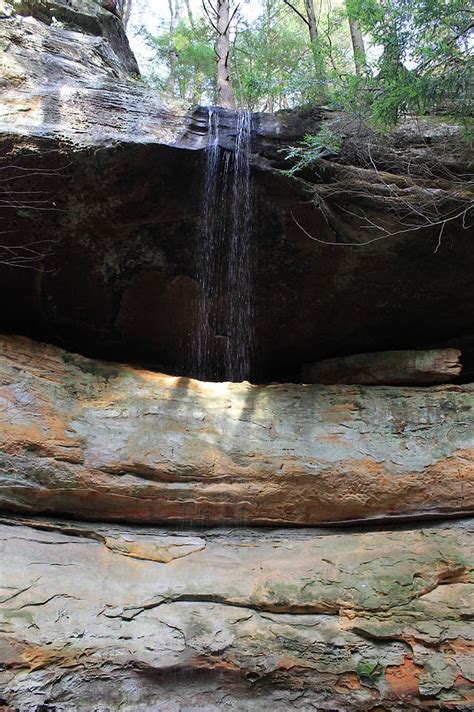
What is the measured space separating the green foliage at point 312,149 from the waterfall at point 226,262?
1.56ft

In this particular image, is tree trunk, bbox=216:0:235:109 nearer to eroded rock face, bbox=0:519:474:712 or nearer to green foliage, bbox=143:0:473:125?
green foliage, bbox=143:0:473:125

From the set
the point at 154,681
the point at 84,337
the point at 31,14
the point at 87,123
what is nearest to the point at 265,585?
the point at 154,681

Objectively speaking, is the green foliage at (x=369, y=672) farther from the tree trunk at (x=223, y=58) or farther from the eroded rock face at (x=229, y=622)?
the tree trunk at (x=223, y=58)

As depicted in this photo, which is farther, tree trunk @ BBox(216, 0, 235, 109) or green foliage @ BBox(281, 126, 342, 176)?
tree trunk @ BBox(216, 0, 235, 109)

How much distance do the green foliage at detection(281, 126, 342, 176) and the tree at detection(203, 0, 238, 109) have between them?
375cm

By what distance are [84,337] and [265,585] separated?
3534mm

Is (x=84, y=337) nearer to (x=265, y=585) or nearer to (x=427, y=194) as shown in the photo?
(x=265, y=585)

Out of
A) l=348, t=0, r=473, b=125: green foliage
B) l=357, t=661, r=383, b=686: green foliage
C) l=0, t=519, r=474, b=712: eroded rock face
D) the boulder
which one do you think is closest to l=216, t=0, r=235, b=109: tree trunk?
l=348, t=0, r=473, b=125: green foliage

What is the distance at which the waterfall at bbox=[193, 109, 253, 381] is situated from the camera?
5.44m

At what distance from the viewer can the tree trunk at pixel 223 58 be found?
349 inches

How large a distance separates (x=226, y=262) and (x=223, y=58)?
5.47 metres

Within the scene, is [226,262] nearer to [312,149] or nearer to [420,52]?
[312,149]

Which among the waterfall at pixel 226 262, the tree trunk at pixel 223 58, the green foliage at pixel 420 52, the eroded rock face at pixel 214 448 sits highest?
the tree trunk at pixel 223 58

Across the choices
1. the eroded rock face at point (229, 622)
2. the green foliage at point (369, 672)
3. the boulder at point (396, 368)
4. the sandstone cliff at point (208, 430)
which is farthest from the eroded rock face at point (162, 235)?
the green foliage at point (369, 672)
